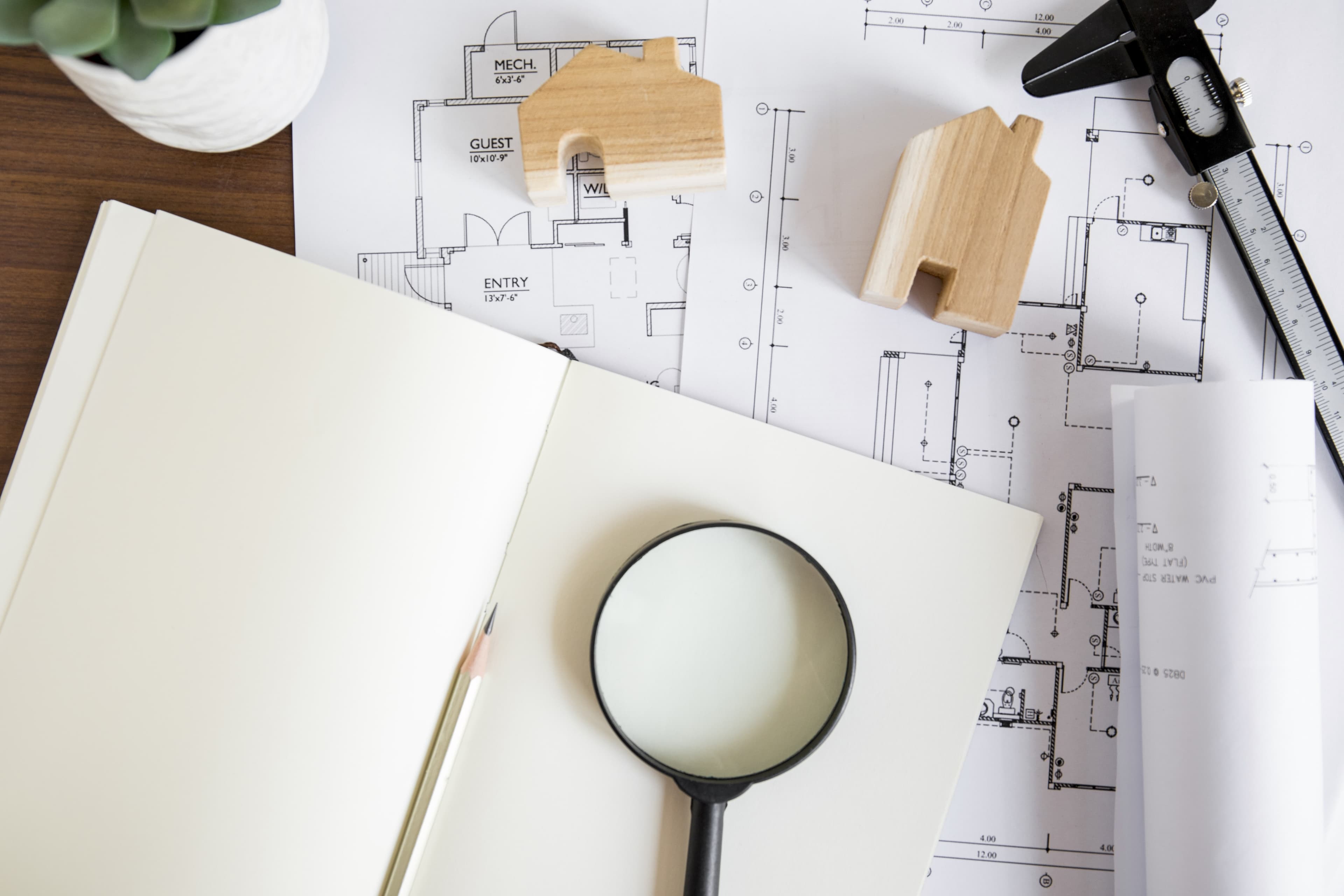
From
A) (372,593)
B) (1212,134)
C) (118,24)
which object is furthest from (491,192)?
(1212,134)

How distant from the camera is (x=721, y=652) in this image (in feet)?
2.91

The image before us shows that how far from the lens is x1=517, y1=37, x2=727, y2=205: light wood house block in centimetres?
93

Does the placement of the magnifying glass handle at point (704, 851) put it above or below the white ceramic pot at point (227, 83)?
below

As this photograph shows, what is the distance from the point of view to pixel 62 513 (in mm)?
782

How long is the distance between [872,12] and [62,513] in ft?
3.50

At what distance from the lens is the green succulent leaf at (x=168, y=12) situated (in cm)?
68

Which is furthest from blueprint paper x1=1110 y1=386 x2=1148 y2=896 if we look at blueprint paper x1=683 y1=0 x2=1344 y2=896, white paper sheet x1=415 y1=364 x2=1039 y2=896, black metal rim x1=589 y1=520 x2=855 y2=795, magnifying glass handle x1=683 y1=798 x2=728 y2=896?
magnifying glass handle x1=683 y1=798 x2=728 y2=896

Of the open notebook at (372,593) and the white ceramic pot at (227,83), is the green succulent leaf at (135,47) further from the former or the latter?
the open notebook at (372,593)

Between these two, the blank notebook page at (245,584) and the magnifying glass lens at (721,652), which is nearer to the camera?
the blank notebook page at (245,584)

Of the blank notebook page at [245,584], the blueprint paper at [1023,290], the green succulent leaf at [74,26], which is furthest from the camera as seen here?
the blueprint paper at [1023,290]

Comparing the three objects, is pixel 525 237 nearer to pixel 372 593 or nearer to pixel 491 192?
pixel 491 192

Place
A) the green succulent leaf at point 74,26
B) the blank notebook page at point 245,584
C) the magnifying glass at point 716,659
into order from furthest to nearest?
the magnifying glass at point 716,659
the blank notebook page at point 245,584
the green succulent leaf at point 74,26

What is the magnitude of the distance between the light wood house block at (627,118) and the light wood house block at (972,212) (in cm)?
23

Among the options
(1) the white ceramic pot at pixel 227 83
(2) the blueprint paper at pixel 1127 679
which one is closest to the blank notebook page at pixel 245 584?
(1) the white ceramic pot at pixel 227 83
